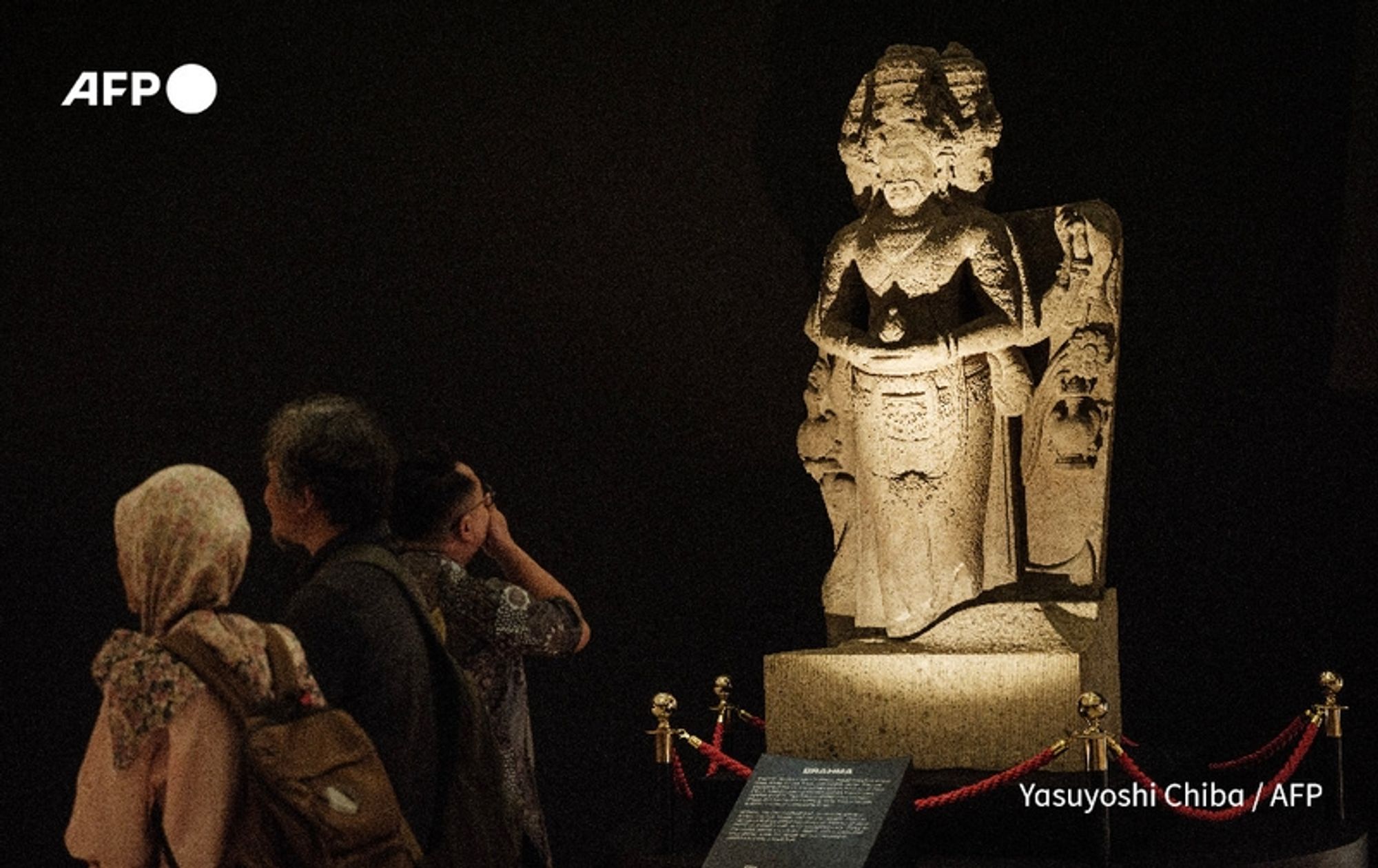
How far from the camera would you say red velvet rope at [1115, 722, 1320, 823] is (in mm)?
4820

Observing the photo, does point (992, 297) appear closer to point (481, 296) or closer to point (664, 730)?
point (664, 730)

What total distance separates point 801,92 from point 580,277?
1079mm

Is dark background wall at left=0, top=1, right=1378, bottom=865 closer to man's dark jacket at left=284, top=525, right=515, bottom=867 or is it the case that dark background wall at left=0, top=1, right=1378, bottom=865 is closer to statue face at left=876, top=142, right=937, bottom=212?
statue face at left=876, top=142, right=937, bottom=212

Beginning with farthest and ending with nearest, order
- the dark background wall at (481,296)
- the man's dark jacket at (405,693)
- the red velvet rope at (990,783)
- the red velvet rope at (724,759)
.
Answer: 1. the dark background wall at (481,296)
2. the red velvet rope at (724,759)
3. the red velvet rope at (990,783)
4. the man's dark jacket at (405,693)

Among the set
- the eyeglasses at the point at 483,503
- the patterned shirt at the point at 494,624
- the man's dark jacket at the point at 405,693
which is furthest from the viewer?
the eyeglasses at the point at 483,503

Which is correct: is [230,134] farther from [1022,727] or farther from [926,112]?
[1022,727]

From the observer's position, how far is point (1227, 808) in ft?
17.1

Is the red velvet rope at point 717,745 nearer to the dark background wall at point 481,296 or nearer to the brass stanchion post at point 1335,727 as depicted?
the dark background wall at point 481,296

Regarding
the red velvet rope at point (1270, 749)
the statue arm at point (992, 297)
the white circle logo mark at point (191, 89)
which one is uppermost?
the white circle logo mark at point (191, 89)

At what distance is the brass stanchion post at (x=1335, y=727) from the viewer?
5445 millimetres

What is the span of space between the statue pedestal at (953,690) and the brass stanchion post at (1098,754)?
0.44 m

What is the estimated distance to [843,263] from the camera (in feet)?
18.4

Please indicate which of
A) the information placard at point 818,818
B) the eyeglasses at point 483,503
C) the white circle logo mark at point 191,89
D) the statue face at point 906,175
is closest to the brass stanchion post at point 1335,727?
the information placard at point 818,818

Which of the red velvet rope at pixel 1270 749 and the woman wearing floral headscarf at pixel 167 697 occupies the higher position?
the woman wearing floral headscarf at pixel 167 697
